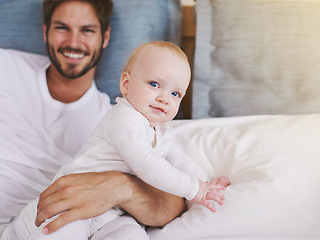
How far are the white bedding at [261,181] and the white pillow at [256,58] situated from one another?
0.67ft

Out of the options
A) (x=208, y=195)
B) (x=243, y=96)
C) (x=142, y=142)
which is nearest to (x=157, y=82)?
(x=142, y=142)

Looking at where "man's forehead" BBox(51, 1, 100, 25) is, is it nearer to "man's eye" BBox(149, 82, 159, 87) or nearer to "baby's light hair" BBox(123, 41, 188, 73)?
"baby's light hair" BBox(123, 41, 188, 73)

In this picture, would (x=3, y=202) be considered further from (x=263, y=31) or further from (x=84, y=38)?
(x=263, y=31)

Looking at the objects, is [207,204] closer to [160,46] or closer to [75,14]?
[160,46]

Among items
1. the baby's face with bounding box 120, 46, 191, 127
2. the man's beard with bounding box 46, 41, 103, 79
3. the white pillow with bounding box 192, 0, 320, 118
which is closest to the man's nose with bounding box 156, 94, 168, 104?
the baby's face with bounding box 120, 46, 191, 127

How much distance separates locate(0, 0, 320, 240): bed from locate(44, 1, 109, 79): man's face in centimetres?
9

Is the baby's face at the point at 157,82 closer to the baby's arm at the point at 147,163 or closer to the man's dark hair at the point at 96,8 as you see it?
the baby's arm at the point at 147,163

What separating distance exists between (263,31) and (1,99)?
3.64 ft

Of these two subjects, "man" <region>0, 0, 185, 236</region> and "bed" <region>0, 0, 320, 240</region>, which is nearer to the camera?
"bed" <region>0, 0, 320, 240</region>

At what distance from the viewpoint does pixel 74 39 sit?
150 cm

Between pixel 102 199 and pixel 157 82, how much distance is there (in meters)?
0.35

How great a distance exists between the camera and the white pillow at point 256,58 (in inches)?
52.1

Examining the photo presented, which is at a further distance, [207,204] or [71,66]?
[71,66]

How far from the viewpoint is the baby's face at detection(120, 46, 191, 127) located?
92 centimetres
